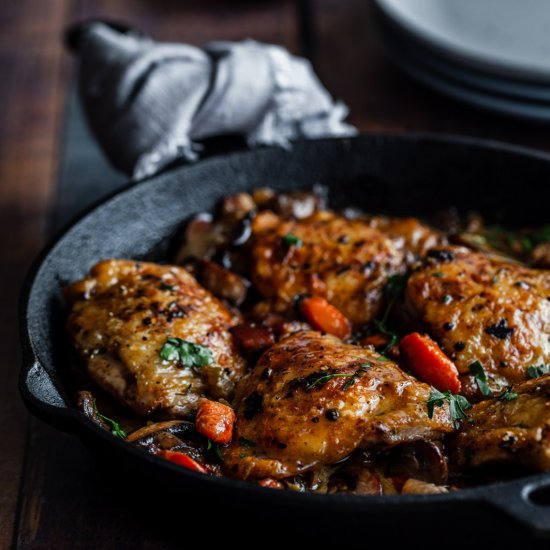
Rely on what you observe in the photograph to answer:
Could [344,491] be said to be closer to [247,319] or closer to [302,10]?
[247,319]

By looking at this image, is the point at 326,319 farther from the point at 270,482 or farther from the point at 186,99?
the point at 186,99

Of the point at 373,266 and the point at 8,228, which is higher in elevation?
the point at 373,266

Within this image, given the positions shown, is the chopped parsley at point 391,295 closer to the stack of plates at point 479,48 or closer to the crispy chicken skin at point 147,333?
the crispy chicken skin at point 147,333

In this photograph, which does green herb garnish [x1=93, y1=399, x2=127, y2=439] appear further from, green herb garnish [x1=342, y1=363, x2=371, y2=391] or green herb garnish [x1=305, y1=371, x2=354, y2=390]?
green herb garnish [x1=342, y1=363, x2=371, y2=391]

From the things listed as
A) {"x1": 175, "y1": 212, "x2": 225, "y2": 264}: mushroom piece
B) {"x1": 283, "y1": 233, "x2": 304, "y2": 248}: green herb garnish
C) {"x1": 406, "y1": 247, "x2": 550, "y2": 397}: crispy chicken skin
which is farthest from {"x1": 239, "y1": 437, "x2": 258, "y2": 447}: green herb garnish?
{"x1": 175, "y1": 212, "x2": 225, "y2": 264}: mushroom piece

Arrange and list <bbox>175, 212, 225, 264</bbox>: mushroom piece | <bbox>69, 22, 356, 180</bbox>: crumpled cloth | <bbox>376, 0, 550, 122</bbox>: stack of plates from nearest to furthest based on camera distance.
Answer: <bbox>175, 212, 225, 264</bbox>: mushroom piece
<bbox>69, 22, 356, 180</bbox>: crumpled cloth
<bbox>376, 0, 550, 122</bbox>: stack of plates

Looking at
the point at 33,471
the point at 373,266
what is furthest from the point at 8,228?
the point at 373,266
